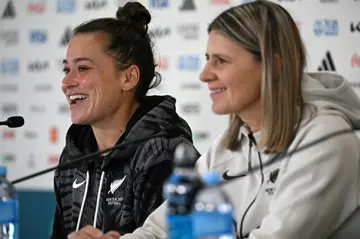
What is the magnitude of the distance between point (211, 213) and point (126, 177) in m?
0.92

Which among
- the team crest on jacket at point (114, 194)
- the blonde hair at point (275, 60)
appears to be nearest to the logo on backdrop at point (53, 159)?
the team crest on jacket at point (114, 194)

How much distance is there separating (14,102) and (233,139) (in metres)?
2.82

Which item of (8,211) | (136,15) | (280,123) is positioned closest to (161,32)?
(136,15)

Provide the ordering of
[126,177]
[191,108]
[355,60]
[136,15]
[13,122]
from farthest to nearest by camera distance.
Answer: [191,108] → [355,60] → [136,15] → [126,177] → [13,122]

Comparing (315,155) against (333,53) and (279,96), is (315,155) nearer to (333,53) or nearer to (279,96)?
(279,96)

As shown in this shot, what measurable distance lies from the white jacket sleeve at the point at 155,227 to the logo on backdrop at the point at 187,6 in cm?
226

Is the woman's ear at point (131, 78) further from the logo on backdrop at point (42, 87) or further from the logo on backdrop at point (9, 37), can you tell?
the logo on backdrop at point (9, 37)

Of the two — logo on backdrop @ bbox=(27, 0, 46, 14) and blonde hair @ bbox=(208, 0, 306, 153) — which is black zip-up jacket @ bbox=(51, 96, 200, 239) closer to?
blonde hair @ bbox=(208, 0, 306, 153)

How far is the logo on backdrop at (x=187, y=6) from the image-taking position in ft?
13.0

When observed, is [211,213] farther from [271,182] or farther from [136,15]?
[136,15]

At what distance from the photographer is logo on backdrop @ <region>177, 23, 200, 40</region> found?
395 cm

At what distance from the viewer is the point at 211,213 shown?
116 centimetres

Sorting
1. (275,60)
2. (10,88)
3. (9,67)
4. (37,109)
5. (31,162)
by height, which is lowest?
(31,162)

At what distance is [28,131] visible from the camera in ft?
14.2
